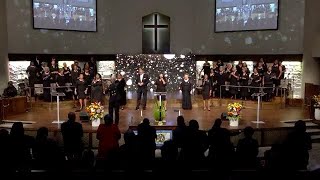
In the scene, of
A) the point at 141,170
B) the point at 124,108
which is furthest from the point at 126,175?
the point at 124,108

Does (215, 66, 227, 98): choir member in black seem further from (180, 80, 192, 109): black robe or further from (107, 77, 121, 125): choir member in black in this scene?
(107, 77, 121, 125): choir member in black

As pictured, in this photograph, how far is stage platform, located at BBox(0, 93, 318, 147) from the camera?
41.4 feet

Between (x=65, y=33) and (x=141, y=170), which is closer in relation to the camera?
(x=141, y=170)

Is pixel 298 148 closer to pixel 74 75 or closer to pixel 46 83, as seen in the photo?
pixel 74 75

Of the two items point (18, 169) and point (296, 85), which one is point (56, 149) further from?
point (296, 85)

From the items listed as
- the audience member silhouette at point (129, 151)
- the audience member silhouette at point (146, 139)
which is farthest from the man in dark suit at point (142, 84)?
the audience member silhouette at point (129, 151)

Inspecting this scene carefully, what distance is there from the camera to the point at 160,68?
20.7 meters

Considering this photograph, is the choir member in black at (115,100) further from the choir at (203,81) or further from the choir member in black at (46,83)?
the choir member in black at (46,83)

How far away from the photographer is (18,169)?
6.21 m

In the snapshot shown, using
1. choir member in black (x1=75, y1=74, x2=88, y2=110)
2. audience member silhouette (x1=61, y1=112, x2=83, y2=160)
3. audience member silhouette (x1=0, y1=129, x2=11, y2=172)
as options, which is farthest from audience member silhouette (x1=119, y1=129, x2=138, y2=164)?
choir member in black (x1=75, y1=74, x2=88, y2=110)

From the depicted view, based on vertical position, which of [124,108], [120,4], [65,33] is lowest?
[124,108]

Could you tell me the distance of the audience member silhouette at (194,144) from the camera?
289 inches

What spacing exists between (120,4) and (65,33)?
129 inches

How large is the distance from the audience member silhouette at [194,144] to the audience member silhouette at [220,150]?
0.54 ft
